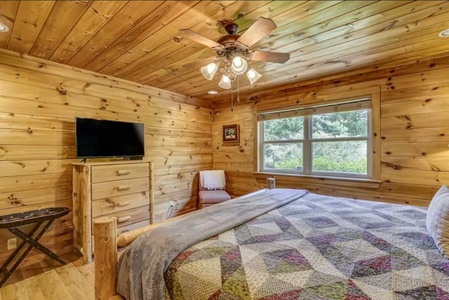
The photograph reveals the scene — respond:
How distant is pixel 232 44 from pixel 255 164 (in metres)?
2.57

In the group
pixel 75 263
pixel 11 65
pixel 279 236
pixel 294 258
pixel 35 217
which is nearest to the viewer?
pixel 294 258

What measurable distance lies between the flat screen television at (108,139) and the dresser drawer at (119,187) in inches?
15.9

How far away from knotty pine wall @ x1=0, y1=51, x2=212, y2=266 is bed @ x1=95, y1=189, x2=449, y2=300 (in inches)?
68.4

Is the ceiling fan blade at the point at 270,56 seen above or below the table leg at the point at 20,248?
above

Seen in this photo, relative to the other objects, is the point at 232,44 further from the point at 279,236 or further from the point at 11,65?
the point at 11,65

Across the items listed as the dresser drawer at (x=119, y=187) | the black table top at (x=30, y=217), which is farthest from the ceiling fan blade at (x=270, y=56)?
the black table top at (x=30, y=217)

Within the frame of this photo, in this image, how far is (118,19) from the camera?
1734 millimetres

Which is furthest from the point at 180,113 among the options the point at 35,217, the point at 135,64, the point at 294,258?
the point at 294,258

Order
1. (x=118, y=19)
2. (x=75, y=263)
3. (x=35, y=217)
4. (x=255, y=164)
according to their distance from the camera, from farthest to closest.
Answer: (x=255, y=164) → (x=75, y=263) → (x=35, y=217) → (x=118, y=19)

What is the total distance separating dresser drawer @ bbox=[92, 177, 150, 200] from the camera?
2.54 m

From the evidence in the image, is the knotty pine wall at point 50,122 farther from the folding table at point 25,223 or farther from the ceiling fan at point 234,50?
the ceiling fan at point 234,50

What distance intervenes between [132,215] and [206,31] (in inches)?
90.6

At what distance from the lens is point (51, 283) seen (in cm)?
212

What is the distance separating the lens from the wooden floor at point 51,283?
195cm
